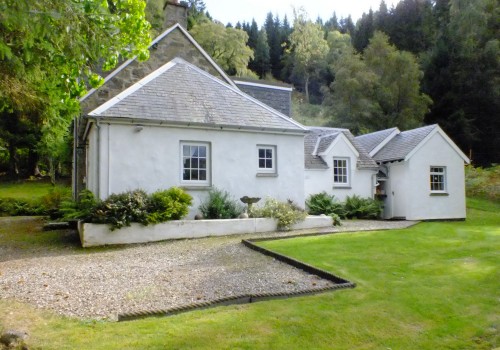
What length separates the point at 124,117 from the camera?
13.3 metres

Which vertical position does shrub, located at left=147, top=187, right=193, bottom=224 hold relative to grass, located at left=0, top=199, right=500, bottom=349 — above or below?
above

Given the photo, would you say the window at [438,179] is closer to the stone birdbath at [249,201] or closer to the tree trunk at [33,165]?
the stone birdbath at [249,201]

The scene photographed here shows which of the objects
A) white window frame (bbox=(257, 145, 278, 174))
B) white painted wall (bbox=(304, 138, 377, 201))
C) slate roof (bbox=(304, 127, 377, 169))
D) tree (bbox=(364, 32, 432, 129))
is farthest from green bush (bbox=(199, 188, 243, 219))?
tree (bbox=(364, 32, 432, 129))

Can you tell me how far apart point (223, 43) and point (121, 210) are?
4088cm

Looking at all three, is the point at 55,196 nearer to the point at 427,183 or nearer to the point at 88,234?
the point at 88,234

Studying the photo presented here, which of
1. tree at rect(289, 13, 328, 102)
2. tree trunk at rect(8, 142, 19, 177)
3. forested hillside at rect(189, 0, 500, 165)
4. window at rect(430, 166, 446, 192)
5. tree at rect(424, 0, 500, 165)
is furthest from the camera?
tree at rect(289, 13, 328, 102)

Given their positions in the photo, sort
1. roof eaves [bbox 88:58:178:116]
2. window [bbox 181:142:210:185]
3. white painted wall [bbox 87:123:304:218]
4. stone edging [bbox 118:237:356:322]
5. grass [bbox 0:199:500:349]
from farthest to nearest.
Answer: window [bbox 181:142:210:185], white painted wall [bbox 87:123:304:218], roof eaves [bbox 88:58:178:116], stone edging [bbox 118:237:356:322], grass [bbox 0:199:500:349]

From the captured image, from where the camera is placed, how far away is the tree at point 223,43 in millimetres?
48344

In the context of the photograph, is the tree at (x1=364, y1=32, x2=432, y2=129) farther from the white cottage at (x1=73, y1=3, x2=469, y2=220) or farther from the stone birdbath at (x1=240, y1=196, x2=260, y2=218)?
the stone birdbath at (x1=240, y1=196, x2=260, y2=218)

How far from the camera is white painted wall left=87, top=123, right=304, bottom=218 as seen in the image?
43.7 feet

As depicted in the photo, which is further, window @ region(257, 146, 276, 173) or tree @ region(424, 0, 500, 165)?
tree @ region(424, 0, 500, 165)

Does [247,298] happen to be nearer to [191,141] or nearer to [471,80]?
[191,141]

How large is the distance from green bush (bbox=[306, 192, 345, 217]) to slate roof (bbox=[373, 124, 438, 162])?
423 cm

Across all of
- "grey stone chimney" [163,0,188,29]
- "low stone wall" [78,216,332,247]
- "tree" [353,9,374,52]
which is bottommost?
"low stone wall" [78,216,332,247]
